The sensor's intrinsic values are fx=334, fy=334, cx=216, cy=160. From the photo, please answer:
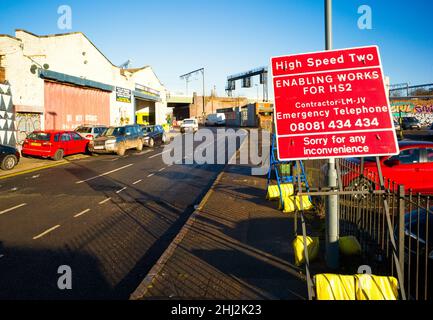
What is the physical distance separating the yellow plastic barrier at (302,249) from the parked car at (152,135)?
2219cm

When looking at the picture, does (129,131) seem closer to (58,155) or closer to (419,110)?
(58,155)

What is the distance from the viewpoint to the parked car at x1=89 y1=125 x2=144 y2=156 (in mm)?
20672

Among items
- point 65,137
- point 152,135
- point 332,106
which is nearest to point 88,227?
point 332,106

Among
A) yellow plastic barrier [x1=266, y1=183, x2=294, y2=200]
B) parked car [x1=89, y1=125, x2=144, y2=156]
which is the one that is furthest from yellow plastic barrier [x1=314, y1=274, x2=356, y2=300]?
parked car [x1=89, y1=125, x2=144, y2=156]

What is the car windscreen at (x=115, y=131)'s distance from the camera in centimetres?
2237

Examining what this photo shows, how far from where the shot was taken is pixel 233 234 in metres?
6.62

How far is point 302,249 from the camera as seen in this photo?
5078 mm

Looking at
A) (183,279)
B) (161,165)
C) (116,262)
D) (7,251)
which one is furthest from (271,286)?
(161,165)

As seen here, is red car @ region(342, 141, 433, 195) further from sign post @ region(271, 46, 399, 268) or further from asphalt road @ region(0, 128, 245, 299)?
asphalt road @ region(0, 128, 245, 299)

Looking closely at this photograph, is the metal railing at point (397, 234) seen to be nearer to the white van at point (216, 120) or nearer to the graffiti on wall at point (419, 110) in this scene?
the graffiti on wall at point (419, 110)

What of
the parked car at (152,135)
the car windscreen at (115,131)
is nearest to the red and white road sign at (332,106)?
the car windscreen at (115,131)

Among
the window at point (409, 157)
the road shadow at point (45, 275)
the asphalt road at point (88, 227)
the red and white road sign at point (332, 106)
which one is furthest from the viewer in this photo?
the window at point (409, 157)

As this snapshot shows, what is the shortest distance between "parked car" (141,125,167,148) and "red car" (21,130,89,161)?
7.72 meters
